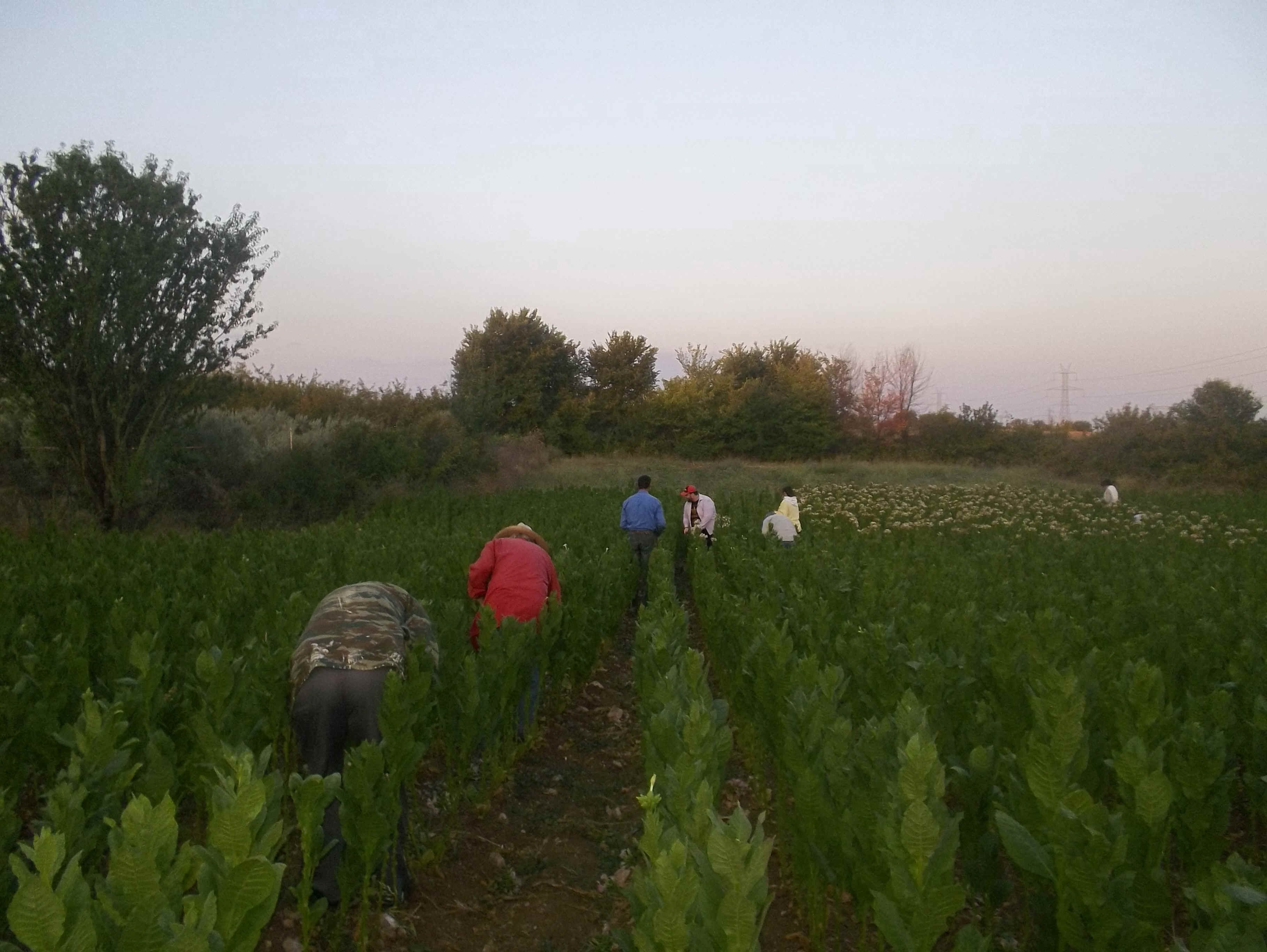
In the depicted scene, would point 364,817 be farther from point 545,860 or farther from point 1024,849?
point 1024,849

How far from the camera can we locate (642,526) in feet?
44.2

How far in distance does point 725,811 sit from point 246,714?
303 cm

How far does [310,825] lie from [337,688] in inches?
39.6

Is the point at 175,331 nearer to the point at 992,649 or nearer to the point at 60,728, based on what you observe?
the point at 60,728

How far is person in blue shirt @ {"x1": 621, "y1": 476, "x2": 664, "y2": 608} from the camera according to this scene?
1346 cm

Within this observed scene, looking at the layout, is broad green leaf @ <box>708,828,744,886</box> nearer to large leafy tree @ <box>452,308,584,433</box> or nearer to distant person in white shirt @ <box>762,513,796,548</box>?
distant person in white shirt @ <box>762,513,796,548</box>

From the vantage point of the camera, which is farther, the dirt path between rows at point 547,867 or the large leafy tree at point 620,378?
the large leafy tree at point 620,378

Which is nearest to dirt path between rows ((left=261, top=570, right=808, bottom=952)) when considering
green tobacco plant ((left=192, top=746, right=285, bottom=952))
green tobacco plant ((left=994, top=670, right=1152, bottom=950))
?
green tobacco plant ((left=994, top=670, right=1152, bottom=950))

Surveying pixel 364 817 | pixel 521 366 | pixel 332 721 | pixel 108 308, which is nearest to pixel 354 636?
pixel 332 721

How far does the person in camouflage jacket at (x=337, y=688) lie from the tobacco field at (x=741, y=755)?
0.56 ft

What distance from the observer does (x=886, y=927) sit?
2.34 meters

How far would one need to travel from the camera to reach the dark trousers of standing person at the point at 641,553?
13469mm

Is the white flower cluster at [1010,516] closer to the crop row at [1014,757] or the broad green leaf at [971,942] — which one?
the crop row at [1014,757]

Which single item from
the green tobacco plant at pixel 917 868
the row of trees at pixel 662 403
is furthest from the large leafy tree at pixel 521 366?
the green tobacco plant at pixel 917 868
